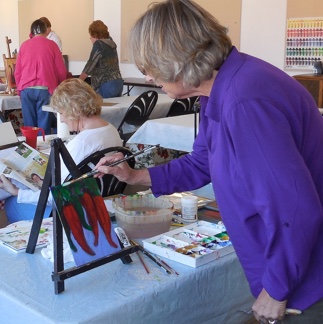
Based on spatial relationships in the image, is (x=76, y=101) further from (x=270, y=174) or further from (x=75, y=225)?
(x=270, y=174)

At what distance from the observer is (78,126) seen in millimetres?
2465

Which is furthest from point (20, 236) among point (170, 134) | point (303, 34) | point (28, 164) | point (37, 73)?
point (303, 34)

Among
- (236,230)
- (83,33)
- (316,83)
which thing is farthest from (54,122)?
(236,230)

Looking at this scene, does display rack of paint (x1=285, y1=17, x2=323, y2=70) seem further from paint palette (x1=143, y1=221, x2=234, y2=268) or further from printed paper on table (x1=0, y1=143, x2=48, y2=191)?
paint palette (x1=143, y1=221, x2=234, y2=268)

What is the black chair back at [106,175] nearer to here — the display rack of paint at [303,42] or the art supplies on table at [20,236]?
the art supplies on table at [20,236]

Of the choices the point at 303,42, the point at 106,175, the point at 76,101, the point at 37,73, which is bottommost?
the point at 106,175

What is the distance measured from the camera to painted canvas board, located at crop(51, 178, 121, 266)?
1.22 m

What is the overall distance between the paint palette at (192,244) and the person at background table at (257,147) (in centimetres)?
24

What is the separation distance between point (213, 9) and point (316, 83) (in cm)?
185

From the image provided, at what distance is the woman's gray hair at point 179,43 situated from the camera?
104cm

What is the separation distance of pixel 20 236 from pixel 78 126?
3.38ft

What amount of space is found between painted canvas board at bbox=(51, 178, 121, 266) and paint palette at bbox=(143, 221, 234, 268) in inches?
5.3

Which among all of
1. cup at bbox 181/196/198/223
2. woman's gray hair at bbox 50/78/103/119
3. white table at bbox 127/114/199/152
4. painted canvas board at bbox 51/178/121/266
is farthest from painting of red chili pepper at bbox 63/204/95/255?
white table at bbox 127/114/199/152

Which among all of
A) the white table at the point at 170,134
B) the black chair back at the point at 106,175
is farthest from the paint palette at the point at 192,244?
the white table at the point at 170,134
